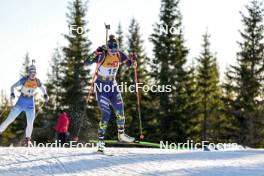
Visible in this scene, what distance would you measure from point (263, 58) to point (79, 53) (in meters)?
14.8

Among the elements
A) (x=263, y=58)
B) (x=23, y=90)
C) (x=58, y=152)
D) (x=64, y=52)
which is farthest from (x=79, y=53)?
(x=58, y=152)

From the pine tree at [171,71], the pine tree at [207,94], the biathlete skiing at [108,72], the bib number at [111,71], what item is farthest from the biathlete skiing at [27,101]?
the pine tree at [207,94]

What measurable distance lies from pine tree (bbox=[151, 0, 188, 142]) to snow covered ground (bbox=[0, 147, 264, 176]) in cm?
2570

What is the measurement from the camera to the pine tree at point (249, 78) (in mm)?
39531

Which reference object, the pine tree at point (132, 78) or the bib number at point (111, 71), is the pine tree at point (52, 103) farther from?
the bib number at point (111, 71)

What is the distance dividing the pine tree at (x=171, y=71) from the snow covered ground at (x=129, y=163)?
2570 centimetres

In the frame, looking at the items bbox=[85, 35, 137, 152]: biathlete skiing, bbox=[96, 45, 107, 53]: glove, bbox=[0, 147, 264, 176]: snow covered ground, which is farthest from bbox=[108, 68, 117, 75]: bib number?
bbox=[0, 147, 264, 176]: snow covered ground

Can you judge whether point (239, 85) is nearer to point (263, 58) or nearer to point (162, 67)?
point (263, 58)

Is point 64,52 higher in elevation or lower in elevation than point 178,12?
lower

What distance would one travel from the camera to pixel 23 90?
1567 cm

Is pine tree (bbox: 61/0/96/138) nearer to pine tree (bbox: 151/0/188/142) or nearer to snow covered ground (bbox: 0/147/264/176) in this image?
pine tree (bbox: 151/0/188/142)

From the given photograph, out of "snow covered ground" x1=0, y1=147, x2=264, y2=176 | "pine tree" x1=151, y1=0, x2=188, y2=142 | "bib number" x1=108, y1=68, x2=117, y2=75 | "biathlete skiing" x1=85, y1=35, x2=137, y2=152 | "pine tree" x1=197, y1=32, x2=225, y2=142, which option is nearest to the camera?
"snow covered ground" x1=0, y1=147, x2=264, y2=176

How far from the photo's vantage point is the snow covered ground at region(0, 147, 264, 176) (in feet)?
32.4

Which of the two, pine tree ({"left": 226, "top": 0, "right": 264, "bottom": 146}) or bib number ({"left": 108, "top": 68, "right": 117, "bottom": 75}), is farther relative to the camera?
pine tree ({"left": 226, "top": 0, "right": 264, "bottom": 146})
